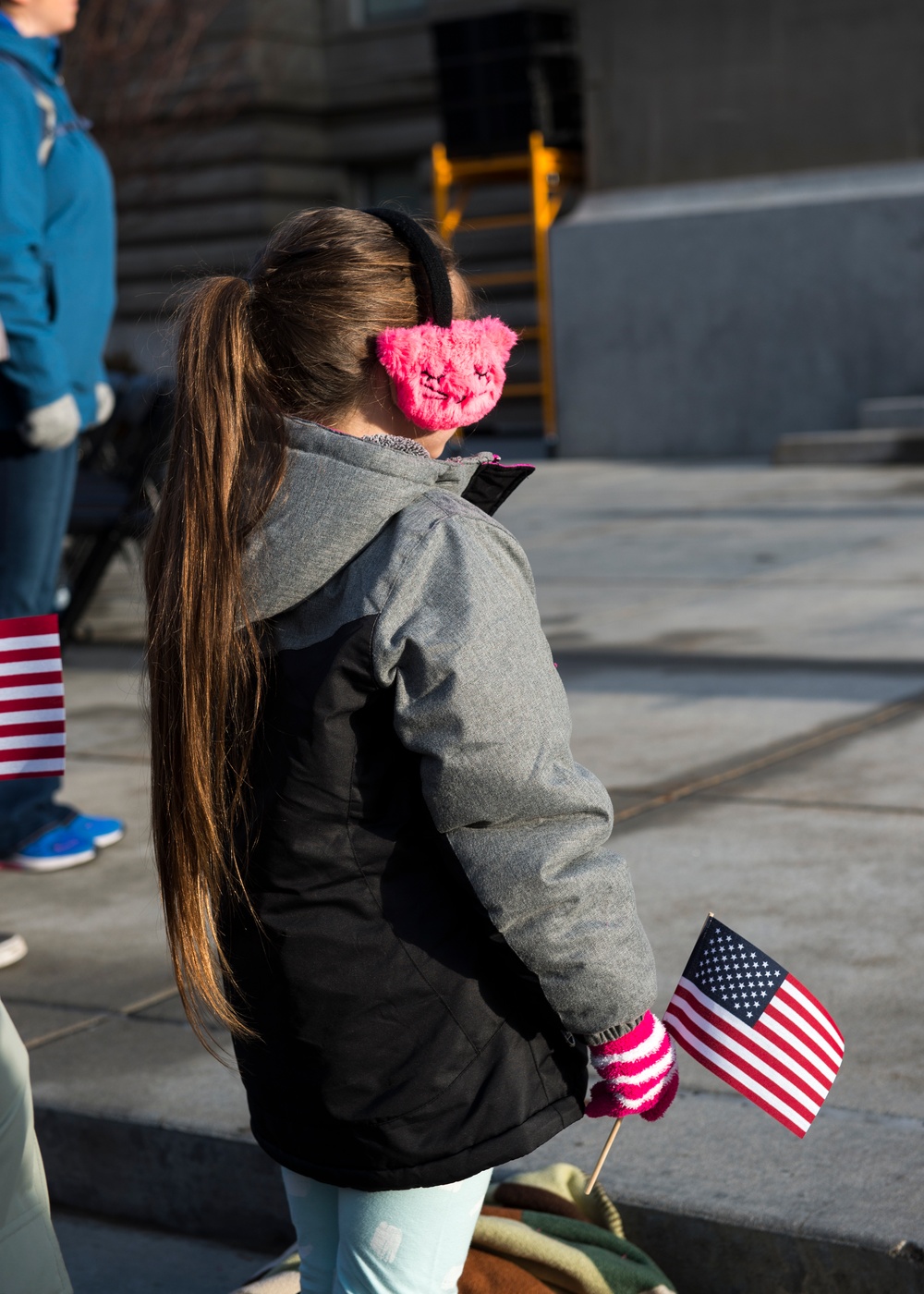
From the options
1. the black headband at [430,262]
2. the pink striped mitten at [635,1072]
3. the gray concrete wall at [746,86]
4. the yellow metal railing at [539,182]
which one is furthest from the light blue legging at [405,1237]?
the yellow metal railing at [539,182]

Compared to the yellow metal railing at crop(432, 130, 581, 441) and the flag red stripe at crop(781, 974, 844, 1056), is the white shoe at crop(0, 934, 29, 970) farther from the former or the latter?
the yellow metal railing at crop(432, 130, 581, 441)

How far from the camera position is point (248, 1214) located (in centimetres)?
278

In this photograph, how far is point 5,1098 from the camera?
80.4 inches

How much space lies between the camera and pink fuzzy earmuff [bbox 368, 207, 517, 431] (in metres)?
1.87

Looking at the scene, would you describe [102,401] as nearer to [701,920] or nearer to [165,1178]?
[701,920]

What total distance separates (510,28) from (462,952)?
16951 mm

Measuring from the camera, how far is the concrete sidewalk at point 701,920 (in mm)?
2441

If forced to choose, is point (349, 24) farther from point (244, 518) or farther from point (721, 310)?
point (244, 518)

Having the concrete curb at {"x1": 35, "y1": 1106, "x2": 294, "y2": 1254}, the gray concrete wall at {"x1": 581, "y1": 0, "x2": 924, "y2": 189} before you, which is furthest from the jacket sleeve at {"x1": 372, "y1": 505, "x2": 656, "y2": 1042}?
the gray concrete wall at {"x1": 581, "y1": 0, "x2": 924, "y2": 189}

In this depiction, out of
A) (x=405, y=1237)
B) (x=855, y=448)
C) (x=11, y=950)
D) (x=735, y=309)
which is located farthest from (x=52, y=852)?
(x=735, y=309)

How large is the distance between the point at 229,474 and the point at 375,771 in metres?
0.36

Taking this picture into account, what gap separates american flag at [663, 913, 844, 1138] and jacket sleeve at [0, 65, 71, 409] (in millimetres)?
2509

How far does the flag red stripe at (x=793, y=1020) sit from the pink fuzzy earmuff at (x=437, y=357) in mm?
798

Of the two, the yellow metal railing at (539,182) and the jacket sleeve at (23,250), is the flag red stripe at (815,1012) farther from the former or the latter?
the yellow metal railing at (539,182)
